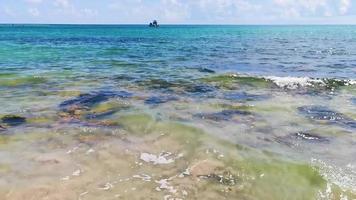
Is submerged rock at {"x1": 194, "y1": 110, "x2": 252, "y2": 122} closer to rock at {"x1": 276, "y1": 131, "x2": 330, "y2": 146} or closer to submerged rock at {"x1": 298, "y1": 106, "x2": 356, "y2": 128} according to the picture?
submerged rock at {"x1": 298, "y1": 106, "x2": 356, "y2": 128}

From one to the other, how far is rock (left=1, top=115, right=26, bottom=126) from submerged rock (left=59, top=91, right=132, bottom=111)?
1523 mm

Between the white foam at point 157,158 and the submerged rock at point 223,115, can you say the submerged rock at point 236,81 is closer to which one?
the submerged rock at point 223,115

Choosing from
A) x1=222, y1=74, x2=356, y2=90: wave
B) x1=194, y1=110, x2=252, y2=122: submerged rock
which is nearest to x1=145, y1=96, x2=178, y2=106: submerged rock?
x1=194, y1=110, x2=252, y2=122: submerged rock

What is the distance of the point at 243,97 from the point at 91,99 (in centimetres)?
592

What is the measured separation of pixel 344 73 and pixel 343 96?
8.65 metres

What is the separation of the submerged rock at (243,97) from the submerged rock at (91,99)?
13.3 ft

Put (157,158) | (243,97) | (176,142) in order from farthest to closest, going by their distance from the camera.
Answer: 1. (243,97)
2. (176,142)
3. (157,158)

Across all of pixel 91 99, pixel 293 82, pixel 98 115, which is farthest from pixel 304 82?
pixel 98 115

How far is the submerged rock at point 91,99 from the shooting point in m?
13.0

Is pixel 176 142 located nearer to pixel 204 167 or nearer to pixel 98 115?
pixel 204 167

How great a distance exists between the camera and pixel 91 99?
1400cm

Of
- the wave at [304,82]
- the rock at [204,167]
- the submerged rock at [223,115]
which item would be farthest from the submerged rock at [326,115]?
the rock at [204,167]

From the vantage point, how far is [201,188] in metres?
6.76

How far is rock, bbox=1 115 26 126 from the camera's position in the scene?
10712mm
